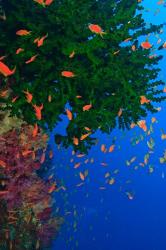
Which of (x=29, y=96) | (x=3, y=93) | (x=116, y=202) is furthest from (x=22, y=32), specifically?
(x=116, y=202)

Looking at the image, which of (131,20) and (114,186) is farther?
(114,186)

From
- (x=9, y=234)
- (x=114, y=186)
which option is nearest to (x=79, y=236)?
(x=114, y=186)

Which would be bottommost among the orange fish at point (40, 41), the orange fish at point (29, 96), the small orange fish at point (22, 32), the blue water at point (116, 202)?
the orange fish at point (29, 96)

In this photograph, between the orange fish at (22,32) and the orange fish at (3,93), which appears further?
the orange fish at (3,93)

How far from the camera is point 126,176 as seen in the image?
8481cm

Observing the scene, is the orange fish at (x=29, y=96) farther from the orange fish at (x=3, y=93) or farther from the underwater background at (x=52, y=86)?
the orange fish at (x=3, y=93)

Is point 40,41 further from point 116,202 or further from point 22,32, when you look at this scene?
point 116,202

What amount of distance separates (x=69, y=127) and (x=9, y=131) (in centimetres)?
114

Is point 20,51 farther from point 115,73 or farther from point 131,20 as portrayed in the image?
point 131,20

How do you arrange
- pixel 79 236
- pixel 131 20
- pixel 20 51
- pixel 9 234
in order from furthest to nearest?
pixel 79 236, pixel 9 234, pixel 131 20, pixel 20 51

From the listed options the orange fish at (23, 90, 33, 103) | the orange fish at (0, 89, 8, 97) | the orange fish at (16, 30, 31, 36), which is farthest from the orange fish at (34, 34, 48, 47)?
the orange fish at (0, 89, 8, 97)

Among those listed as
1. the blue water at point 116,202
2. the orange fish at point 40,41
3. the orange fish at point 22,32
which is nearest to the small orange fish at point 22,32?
the orange fish at point 22,32

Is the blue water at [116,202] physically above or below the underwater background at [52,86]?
above

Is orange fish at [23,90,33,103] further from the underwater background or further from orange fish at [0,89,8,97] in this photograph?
orange fish at [0,89,8,97]
